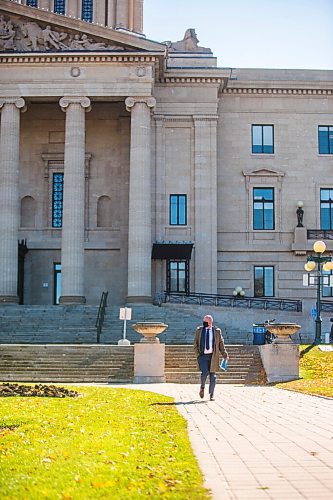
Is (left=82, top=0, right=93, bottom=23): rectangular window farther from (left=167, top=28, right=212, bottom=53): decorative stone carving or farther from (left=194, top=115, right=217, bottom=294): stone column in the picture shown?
(left=194, top=115, right=217, bottom=294): stone column

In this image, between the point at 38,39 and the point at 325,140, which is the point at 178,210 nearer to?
the point at 325,140

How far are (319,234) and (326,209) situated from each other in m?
2.04

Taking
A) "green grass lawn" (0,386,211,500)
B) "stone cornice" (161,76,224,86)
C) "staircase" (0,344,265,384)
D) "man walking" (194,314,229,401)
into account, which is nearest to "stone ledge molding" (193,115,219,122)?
"stone cornice" (161,76,224,86)

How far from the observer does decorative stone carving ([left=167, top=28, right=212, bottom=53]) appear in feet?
186

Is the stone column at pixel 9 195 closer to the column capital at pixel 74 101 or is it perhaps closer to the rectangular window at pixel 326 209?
the column capital at pixel 74 101

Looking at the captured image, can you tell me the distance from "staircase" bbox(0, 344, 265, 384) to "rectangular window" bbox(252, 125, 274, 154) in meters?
24.9

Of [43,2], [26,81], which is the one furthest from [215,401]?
[43,2]

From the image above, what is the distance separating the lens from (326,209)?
55.7 meters

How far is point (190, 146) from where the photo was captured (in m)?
54.1

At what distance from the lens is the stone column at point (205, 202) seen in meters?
52.6

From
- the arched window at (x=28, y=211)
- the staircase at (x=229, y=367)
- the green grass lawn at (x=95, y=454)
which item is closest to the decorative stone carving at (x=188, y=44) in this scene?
the arched window at (x=28, y=211)

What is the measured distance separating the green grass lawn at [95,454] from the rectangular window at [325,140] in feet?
134

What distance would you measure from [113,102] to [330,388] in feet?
110

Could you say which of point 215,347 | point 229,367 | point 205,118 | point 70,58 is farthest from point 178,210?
point 215,347
